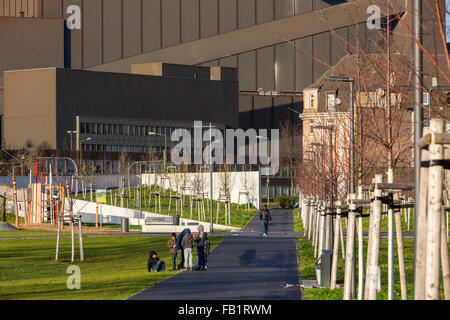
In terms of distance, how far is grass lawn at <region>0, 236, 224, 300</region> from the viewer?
1011 inches

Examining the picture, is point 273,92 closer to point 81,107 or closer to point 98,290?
point 81,107

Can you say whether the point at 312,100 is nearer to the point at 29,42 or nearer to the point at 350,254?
the point at 29,42

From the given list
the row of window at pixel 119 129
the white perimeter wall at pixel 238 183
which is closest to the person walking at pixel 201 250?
the white perimeter wall at pixel 238 183

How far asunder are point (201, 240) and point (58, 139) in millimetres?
101418

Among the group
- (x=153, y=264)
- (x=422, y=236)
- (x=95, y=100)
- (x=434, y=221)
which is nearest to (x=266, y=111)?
(x=95, y=100)

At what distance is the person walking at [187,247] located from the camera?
3428cm

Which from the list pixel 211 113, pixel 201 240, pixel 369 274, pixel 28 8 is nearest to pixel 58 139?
pixel 211 113

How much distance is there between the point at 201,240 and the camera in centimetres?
3325

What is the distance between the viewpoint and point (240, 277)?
29.7m

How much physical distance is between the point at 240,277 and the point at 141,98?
117 meters

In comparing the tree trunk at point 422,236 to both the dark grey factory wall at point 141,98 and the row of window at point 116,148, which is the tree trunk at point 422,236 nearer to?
the dark grey factory wall at point 141,98

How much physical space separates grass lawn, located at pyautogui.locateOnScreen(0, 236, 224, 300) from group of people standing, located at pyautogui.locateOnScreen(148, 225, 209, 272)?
512mm

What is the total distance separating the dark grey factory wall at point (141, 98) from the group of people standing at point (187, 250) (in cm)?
9984

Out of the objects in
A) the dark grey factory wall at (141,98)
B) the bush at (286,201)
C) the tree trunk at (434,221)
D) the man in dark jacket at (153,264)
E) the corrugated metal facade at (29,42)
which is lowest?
the bush at (286,201)
